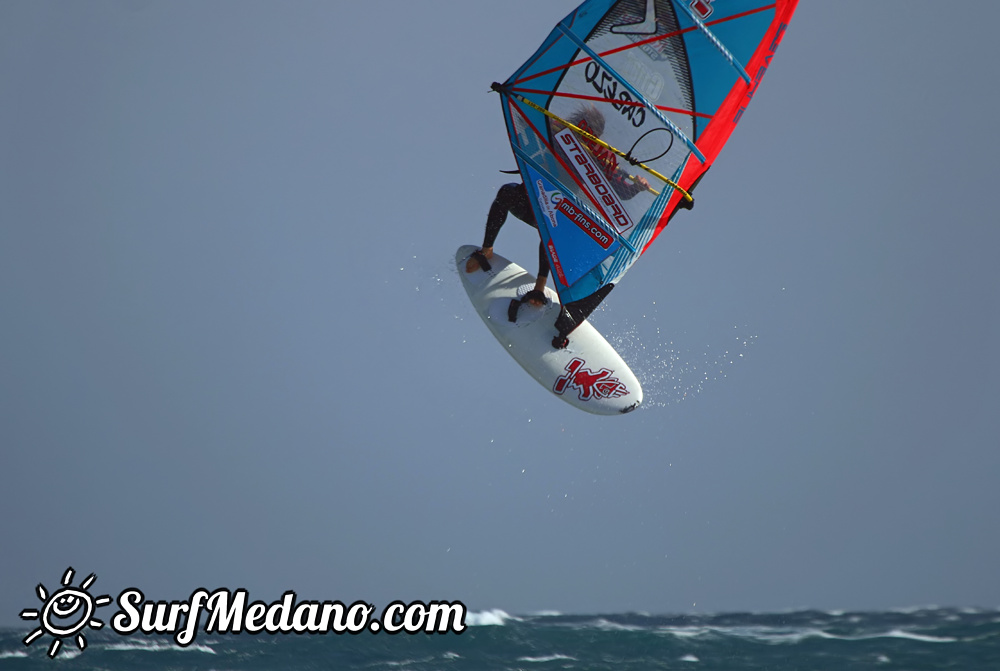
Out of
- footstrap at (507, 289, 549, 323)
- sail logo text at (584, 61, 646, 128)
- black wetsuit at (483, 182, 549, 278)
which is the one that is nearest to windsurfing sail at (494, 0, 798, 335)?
sail logo text at (584, 61, 646, 128)

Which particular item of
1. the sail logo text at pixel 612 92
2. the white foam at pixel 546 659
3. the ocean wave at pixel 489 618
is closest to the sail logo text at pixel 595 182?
the sail logo text at pixel 612 92

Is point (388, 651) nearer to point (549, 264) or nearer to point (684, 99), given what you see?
point (549, 264)

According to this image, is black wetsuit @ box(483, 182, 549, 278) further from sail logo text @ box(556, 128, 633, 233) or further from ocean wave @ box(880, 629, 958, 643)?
ocean wave @ box(880, 629, 958, 643)

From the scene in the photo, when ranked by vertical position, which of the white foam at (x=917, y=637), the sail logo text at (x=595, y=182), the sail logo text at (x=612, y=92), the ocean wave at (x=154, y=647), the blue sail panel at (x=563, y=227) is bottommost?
the ocean wave at (x=154, y=647)

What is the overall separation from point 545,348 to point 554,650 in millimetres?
7064

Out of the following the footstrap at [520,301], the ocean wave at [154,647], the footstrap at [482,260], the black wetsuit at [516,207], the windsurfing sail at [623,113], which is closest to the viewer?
the windsurfing sail at [623,113]

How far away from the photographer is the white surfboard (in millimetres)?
9547

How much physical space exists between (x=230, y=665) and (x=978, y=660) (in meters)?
10.3

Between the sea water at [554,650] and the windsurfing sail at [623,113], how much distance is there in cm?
694

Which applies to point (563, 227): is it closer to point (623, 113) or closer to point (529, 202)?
point (529, 202)

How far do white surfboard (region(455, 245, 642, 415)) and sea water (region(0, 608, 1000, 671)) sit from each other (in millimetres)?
5378

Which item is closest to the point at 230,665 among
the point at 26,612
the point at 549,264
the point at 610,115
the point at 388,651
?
the point at 388,651

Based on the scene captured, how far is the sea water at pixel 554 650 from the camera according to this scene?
45.4 feet

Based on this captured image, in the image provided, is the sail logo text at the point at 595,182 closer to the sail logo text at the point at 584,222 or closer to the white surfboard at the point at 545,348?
the sail logo text at the point at 584,222
